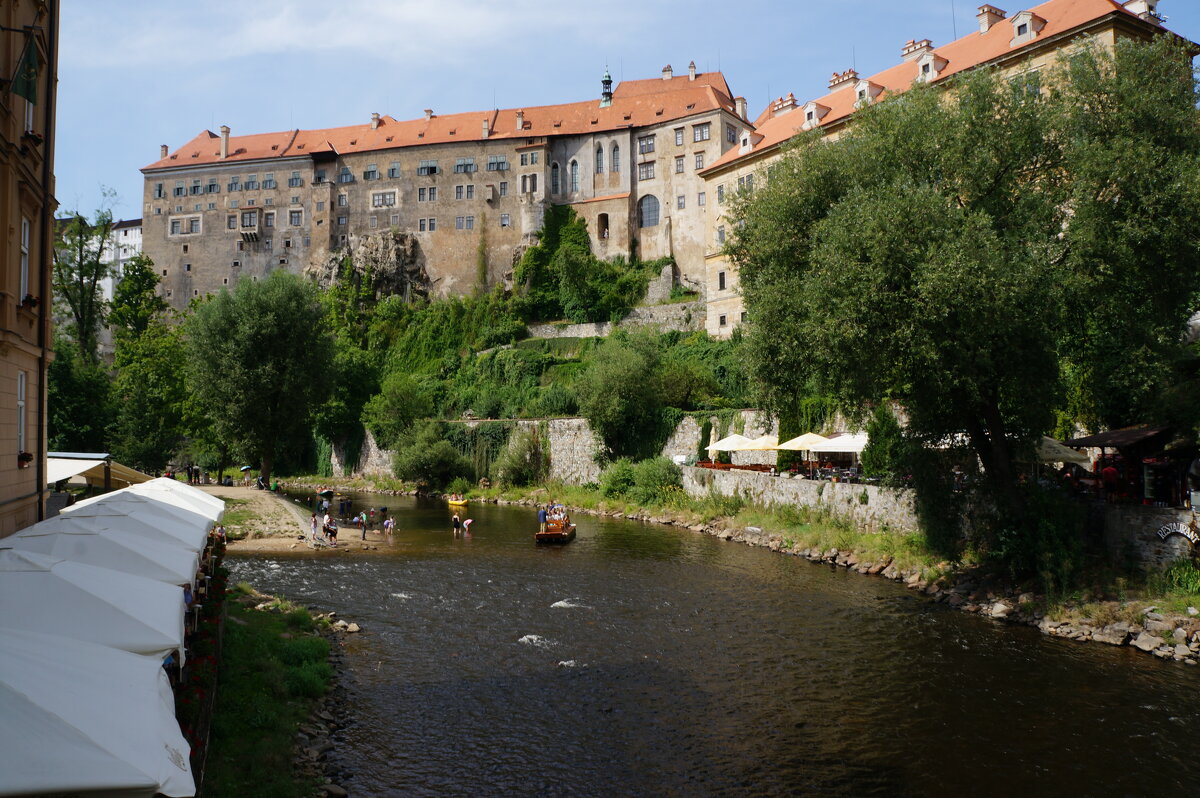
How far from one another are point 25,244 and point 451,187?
189ft

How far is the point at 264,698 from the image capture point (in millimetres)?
11055

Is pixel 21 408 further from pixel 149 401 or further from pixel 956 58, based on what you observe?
pixel 956 58

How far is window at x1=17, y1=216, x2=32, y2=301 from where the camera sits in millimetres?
11656

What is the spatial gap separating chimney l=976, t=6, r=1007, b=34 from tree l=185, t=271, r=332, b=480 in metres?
35.0

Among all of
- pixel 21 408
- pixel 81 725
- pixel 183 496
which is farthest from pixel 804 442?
pixel 81 725

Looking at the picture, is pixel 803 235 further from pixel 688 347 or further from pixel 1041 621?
pixel 688 347

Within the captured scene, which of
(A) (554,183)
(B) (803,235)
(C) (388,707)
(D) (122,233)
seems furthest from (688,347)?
(D) (122,233)

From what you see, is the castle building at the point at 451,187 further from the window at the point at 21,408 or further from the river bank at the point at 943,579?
the window at the point at 21,408

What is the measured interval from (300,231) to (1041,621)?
67955mm

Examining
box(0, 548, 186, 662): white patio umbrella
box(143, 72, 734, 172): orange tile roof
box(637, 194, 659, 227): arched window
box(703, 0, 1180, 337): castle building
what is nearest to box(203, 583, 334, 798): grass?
box(0, 548, 186, 662): white patio umbrella

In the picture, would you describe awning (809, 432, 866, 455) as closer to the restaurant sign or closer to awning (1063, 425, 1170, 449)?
A: awning (1063, 425, 1170, 449)

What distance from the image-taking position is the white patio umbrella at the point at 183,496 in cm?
1459

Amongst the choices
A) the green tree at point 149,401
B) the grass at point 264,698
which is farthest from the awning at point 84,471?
the green tree at point 149,401

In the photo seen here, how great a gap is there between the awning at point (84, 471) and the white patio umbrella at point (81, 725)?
33.5 ft
